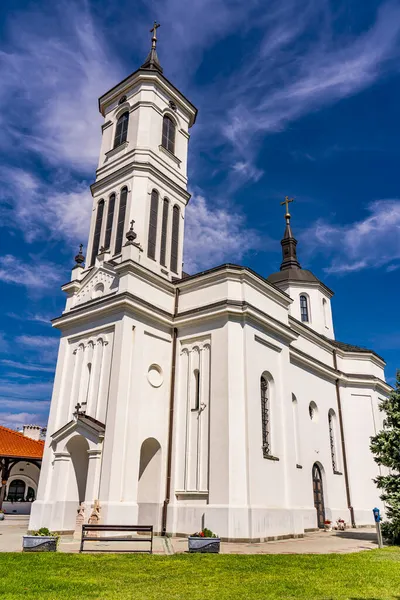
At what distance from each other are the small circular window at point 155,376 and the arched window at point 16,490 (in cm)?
2389

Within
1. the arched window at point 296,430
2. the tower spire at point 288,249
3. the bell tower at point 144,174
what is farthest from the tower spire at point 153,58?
the arched window at point 296,430

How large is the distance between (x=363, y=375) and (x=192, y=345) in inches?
564

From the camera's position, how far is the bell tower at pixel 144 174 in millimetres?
23172

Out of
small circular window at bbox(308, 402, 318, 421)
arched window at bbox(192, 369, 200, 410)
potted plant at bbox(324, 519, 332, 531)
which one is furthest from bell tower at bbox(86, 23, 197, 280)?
potted plant at bbox(324, 519, 332, 531)

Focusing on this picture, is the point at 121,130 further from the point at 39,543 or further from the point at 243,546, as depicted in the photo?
the point at 243,546

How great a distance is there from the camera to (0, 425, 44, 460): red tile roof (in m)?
→ 31.1

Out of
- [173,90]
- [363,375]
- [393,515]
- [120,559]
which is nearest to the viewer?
[120,559]

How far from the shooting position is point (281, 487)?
19141 millimetres

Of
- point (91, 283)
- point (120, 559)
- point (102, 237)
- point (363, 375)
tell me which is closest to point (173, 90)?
point (102, 237)

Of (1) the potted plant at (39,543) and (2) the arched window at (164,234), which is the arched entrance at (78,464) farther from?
(2) the arched window at (164,234)

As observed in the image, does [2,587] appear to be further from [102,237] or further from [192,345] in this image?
[102,237]

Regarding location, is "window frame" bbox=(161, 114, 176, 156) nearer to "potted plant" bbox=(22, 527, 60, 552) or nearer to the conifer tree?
the conifer tree

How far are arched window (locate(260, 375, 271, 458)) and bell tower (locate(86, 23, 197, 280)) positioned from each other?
689 cm

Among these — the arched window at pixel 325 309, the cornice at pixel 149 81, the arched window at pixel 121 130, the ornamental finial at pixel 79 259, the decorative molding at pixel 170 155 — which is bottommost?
the ornamental finial at pixel 79 259
